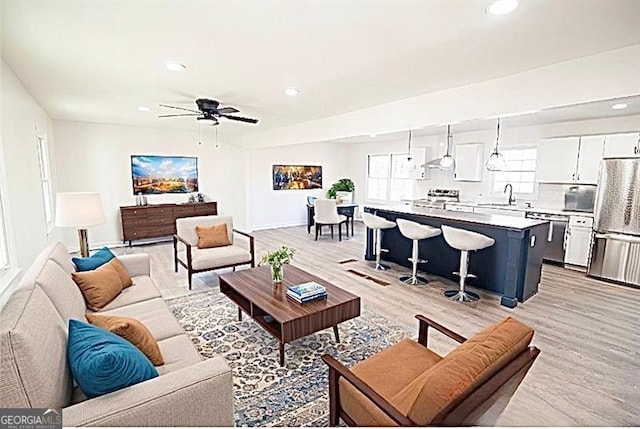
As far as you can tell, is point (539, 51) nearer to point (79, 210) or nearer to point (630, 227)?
point (630, 227)

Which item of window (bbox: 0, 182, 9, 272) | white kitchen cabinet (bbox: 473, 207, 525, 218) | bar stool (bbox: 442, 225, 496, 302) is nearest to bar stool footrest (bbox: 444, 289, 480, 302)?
bar stool (bbox: 442, 225, 496, 302)

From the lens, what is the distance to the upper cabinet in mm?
5145

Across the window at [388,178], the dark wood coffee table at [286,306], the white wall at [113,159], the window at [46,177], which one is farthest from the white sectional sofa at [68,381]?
the window at [388,178]

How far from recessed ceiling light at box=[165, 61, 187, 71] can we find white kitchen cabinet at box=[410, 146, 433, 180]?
6.09 meters

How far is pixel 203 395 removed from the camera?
145 centimetres

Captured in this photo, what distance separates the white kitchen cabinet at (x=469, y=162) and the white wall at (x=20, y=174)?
23.8 ft

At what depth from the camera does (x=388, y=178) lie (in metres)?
9.45

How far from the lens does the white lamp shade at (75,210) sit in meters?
3.02

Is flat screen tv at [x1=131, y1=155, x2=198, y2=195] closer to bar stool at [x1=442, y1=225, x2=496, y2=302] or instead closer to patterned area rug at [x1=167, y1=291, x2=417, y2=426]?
patterned area rug at [x1=167, y1=291, x2=417, y2=426]

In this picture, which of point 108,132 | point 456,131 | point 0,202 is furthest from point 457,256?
point 108,132

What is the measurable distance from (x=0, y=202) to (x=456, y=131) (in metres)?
7.33

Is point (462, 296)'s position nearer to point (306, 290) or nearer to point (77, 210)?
point (306, 290)

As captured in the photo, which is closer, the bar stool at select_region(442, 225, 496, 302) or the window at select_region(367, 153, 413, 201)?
the bar stool at select_region(442, 225, 496, 302)

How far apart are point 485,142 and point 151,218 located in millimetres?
7190
